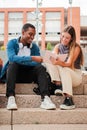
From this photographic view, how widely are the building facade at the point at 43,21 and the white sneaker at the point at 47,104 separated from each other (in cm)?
4252

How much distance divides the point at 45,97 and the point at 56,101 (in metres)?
0.21

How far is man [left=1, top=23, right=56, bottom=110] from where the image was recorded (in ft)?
12.5

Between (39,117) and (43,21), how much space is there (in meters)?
43.6

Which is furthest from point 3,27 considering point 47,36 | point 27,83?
point 27,83

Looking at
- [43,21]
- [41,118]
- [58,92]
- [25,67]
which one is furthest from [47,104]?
[43,21]

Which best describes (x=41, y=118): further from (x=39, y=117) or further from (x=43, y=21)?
(x=43, y=21)

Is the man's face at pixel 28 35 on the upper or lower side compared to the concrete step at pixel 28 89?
upper

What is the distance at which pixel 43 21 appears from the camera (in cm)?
4678

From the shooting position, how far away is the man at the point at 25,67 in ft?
12.5

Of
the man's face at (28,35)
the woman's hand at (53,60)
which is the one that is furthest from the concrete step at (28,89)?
the man's face at (28,35)

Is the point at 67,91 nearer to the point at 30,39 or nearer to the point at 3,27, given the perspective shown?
the point at 30,39

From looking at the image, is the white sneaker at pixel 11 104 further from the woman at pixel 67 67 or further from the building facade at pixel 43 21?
the building facade at pixel 43 21
